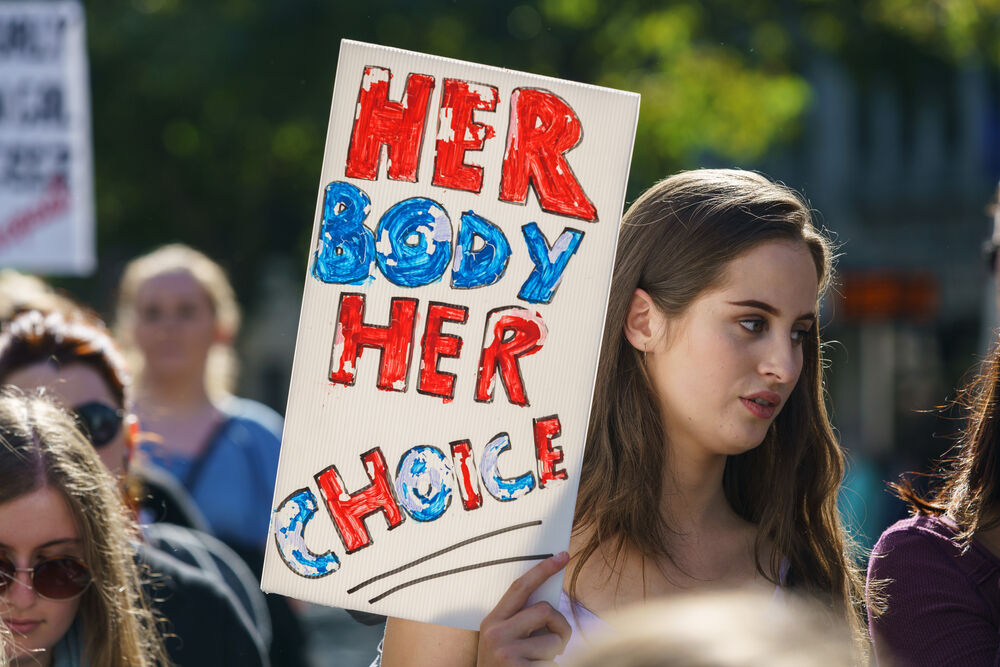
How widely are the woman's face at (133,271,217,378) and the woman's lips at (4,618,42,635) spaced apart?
2911 millimetres

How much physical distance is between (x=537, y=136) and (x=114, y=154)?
34.4 ft

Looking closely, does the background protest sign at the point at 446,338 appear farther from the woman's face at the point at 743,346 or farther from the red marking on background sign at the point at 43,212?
the red marking on background sign at the point at 43,212

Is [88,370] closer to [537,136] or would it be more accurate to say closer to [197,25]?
[537,136]

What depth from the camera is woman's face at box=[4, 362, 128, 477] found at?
2.93m

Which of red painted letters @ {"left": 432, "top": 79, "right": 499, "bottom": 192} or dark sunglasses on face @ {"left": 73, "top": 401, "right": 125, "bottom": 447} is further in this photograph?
dark sunglasses on face @ {"left": 73, "top": 401, "right": 125, "bottom": 447}

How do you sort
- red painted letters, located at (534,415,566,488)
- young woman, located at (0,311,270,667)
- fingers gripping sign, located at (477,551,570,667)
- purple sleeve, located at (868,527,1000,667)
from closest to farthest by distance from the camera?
fingers gripping sign, located at (477,551,570,667)
red painted letters, located at (534,415,566,488)
purple sleeve, located at (868,527,1000,667)
young woman, located at (0,311,270,667)

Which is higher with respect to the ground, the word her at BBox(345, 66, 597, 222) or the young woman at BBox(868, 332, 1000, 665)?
the word her at BBox(345, 66, 597, 222)

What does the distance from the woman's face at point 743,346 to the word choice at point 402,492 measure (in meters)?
0.27

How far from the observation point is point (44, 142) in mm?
5516

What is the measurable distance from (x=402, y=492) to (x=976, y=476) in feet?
3.41

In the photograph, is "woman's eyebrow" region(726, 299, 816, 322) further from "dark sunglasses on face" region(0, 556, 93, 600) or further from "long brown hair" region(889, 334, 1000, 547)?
"dark sunglasses on face" region(0, 556, 93, 600)

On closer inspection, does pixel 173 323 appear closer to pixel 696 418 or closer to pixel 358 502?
pixel 358 502

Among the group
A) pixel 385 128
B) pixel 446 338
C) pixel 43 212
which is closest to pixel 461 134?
pixel 385 128

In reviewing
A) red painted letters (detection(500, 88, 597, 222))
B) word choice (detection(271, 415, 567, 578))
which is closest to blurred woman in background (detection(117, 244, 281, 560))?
word choice (detection(271, 415, 567, 578))
